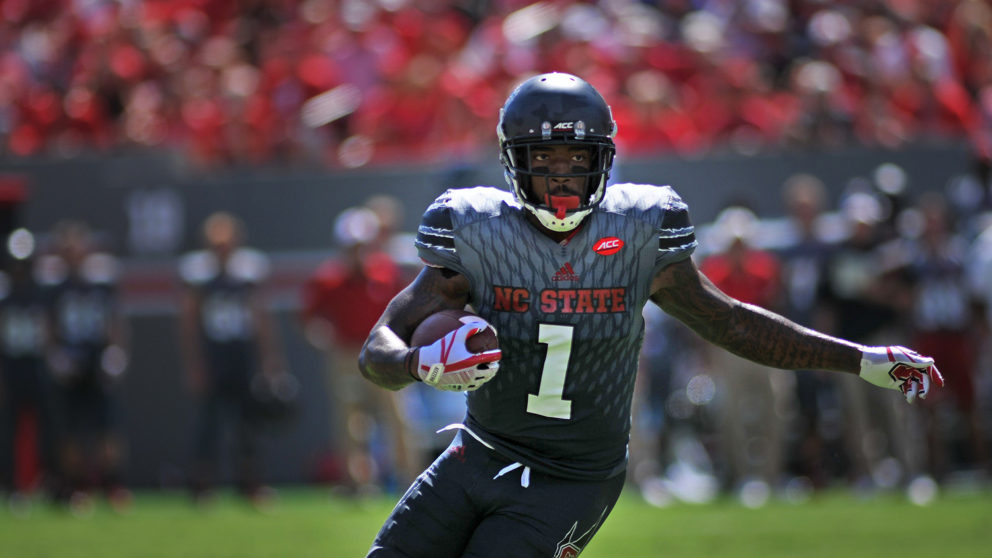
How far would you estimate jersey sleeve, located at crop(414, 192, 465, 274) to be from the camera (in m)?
3.77

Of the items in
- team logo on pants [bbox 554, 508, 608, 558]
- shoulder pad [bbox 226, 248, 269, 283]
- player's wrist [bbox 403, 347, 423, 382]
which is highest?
player's wrist [bbox 403, 347, 423, 382]

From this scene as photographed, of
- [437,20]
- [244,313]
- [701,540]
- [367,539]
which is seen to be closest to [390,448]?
[244,313]

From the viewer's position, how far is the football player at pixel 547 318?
3.71 metres

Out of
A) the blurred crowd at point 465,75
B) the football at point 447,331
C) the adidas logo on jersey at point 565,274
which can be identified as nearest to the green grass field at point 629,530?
the blurred crowd at point 465,75

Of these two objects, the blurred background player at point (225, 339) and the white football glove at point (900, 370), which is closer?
the white football glove at point (900, 370)

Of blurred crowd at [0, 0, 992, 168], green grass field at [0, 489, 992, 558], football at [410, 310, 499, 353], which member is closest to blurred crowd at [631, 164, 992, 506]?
green grass field at [0, 489, 992, 558]

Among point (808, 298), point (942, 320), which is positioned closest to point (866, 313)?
point (808, 298)

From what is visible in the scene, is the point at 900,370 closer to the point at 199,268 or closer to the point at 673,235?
the point at 673,235

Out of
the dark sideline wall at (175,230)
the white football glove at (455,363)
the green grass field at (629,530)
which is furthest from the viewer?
the dark sideline wall at (175,230)

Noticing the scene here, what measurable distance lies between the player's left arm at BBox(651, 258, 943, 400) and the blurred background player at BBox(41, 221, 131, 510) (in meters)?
7.65

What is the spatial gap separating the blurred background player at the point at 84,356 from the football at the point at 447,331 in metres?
7.70

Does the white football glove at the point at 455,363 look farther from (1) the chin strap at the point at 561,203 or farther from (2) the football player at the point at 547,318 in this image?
(1) the chin strap at the point at 561,203

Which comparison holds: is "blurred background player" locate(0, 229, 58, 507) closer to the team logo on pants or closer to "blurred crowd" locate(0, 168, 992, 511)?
"blurred crowd" locate(0, 168, 992, 511)

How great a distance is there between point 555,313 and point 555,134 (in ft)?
1.57
